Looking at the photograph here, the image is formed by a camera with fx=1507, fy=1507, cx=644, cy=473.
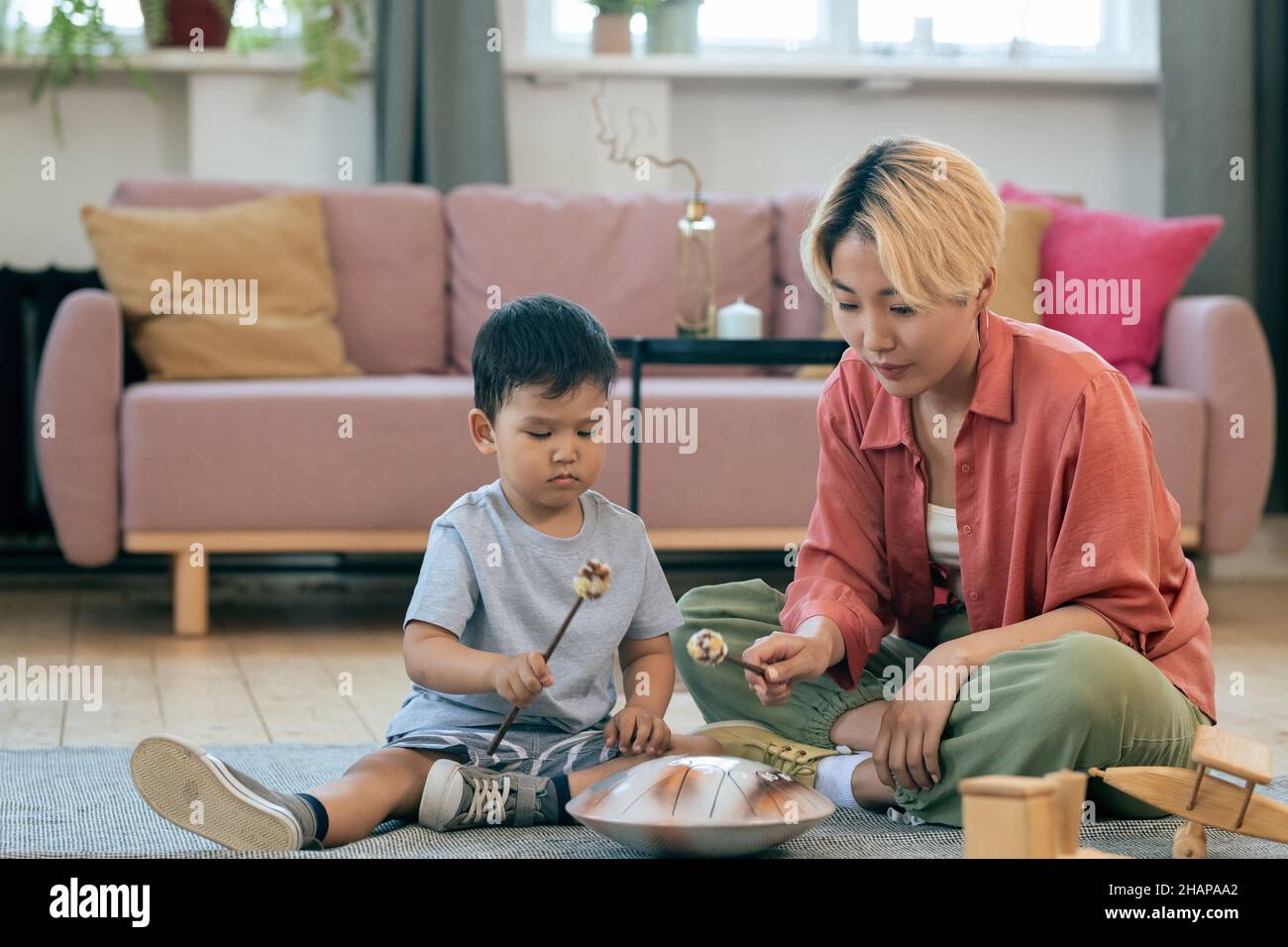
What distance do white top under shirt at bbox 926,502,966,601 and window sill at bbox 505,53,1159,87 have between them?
2.18 m

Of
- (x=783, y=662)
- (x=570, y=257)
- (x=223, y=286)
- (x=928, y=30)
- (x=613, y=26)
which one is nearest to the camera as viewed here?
(x=783, y=662)

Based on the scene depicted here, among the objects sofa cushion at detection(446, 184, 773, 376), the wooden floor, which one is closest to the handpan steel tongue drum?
the wooden floor

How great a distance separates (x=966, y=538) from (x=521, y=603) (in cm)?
42

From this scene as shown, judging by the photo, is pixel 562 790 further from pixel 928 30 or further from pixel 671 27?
pixel 928 30

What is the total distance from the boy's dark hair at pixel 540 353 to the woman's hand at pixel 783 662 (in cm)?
28

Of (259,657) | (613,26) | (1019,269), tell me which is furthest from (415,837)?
(613,26)

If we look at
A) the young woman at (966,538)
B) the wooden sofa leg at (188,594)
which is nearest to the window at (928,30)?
the wooden sofa leg at (188,594)

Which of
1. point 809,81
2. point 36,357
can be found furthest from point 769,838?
point 809,81

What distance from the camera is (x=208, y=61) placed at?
3258 millimetres

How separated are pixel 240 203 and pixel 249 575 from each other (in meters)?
0.84

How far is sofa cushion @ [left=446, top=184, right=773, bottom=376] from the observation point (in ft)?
10.0

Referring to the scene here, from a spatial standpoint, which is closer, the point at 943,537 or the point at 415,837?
the point at 415,837

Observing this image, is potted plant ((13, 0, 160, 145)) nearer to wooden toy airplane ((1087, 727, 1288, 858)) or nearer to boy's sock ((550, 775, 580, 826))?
boy's sock ((550, 775, 580, 826))

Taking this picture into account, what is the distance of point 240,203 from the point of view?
2953 mm
